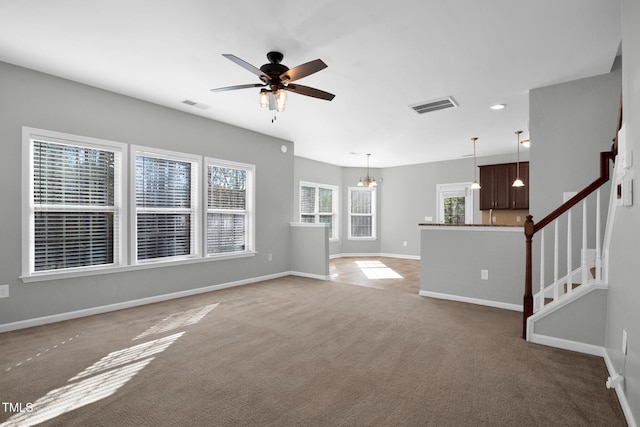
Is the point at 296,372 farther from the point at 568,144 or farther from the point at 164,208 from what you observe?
the point at 568,144

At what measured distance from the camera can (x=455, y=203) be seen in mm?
8531

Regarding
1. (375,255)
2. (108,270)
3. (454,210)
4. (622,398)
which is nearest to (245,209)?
(108,270)

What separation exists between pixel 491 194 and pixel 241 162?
5.61 m

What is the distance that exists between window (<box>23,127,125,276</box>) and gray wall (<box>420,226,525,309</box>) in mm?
4226

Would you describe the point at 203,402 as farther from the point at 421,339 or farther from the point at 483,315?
the point at 483,315

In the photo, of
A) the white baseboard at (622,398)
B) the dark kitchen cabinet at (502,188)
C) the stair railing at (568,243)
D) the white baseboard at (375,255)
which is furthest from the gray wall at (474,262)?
the white baseboard at (375,255)

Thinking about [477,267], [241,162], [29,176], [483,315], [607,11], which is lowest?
[483,315]

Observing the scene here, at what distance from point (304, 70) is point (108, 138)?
9.21 feet

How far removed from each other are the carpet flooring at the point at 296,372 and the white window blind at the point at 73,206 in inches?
29.1

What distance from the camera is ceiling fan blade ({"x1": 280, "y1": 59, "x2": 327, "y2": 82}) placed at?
252 centimetres

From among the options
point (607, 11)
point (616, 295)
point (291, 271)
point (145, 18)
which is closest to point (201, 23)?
point (145, 18)

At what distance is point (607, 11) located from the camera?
241 cm

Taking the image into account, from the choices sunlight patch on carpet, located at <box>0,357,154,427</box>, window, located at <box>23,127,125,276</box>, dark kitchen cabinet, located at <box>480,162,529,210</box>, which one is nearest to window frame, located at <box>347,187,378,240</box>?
dark kitchen cabinet, located at <box>480,162,529,210</box>

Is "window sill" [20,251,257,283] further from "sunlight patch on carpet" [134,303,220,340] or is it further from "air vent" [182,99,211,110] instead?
"air vent" [182,99,211,110]
